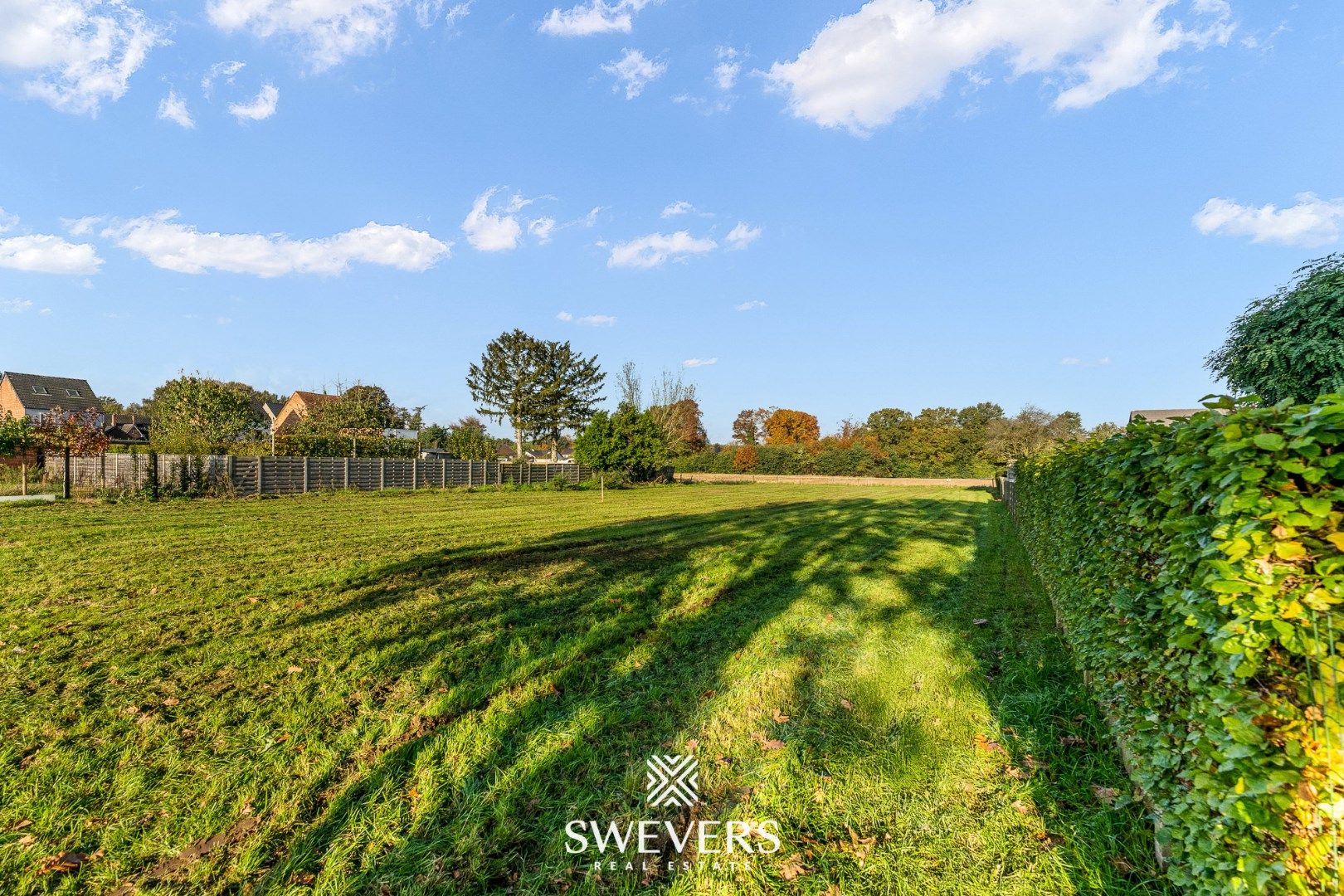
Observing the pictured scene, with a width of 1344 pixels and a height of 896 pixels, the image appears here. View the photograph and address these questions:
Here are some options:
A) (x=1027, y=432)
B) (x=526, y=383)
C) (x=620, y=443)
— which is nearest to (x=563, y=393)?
(x=526, y=383)

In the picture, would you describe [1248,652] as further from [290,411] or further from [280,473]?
[290,411]

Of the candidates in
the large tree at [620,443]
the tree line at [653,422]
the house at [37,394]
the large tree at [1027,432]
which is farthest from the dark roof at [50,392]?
the large tree at [1027,432]

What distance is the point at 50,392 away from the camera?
148ft

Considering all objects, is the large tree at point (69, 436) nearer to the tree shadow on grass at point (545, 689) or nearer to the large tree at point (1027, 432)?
the tree shadow on grass at point (545, 689)

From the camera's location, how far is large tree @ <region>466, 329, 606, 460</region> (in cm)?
4509

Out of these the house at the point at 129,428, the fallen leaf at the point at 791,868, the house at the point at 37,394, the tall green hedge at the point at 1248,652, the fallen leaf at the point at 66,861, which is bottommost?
the fallen leaf at the point at 791,868

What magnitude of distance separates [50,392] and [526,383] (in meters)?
39.3

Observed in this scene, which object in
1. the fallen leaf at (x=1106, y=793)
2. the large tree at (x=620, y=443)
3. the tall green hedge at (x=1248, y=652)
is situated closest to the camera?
the tall green hedge at (x=1248, y=652)

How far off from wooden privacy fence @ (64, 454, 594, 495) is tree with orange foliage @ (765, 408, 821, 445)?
43653mm

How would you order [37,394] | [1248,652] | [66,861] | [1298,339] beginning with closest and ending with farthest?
[1248,652] < [66,861] < [1298,339] < [37,394]

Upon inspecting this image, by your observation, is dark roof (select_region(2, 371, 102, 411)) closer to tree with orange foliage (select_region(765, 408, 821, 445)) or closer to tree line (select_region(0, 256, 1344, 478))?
tree line (select_region(0, 256, 1344, 478))

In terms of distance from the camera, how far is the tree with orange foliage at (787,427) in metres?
67.9

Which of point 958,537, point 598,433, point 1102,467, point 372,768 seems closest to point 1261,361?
point 958,537

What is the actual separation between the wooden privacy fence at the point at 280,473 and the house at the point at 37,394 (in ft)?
119
